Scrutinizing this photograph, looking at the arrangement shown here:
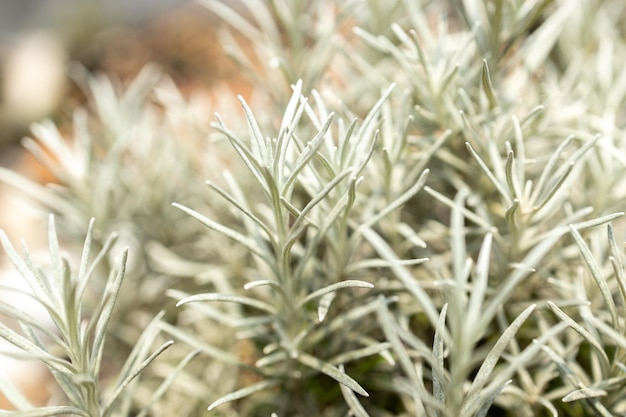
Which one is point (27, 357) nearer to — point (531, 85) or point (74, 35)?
point (531, 85)

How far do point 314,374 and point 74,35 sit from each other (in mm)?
1607

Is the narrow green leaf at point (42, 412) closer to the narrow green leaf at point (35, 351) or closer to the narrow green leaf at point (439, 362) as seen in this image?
the narrow green leaf at point (35, 351)

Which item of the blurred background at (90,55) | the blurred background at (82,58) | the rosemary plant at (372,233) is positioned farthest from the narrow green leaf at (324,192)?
the blurred background at (90,55)

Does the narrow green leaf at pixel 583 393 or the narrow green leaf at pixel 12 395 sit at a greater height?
the narrow green leaf at pixel 12 395

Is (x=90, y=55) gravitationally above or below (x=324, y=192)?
below

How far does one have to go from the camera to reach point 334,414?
45 cm

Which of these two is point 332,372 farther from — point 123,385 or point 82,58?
point 82,58

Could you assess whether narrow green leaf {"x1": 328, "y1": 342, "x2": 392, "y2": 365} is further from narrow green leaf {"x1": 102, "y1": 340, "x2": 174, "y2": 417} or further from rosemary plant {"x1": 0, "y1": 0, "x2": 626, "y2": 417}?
narrow green leaf {"x1": 102, "y1": 340, "x2": 174, "y2": 417}

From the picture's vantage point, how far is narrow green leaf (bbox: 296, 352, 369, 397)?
0.32m

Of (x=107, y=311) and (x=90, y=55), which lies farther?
(x=90, y=55)

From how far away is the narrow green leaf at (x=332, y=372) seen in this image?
0.32 meters

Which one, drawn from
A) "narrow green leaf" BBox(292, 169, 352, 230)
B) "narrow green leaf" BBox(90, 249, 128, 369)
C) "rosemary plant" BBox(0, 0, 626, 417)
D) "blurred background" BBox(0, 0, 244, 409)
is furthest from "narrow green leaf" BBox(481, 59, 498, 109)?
"blurred background" BBox(0, 0, 244, 409)

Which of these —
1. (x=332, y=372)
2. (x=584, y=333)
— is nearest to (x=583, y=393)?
(x=584, y=333)

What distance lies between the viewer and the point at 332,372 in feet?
1.15
